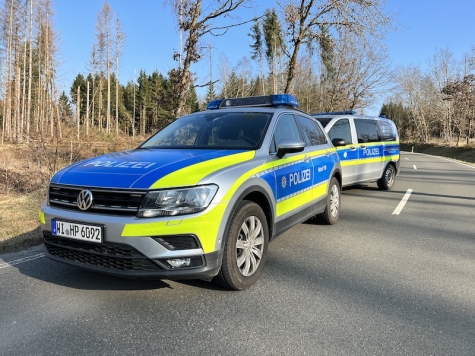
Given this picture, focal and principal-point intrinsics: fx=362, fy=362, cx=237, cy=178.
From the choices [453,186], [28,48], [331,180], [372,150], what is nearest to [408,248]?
[331,180]

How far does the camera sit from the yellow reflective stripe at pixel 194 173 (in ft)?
9.71

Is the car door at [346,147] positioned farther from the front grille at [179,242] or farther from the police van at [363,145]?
the front grille at [179,242]

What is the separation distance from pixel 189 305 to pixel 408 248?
3247mm

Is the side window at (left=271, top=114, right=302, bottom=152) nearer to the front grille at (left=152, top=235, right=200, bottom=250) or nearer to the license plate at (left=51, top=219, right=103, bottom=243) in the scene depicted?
the front grille at (left=152, top=235, right=200, bottom=250)

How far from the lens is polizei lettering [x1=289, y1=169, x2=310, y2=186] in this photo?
173 inches

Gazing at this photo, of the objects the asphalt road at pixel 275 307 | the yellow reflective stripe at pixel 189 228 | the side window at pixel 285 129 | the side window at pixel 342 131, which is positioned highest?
the side window at pixel 342 131

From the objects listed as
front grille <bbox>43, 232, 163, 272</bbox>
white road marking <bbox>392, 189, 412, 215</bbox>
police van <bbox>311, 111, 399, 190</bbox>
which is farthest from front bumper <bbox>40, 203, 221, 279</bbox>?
police van <bbox>311, 111, 399, 190</bbox>

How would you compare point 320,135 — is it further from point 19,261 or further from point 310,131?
point 19,261

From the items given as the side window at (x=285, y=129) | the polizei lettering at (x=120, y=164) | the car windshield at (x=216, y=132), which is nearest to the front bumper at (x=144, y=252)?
the polizei lettering at (x=120, y=164)

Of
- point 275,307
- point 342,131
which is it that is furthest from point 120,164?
point 342,131

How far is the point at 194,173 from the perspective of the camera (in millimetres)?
3082

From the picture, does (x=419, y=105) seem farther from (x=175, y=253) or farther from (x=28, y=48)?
(x=175, y=253)

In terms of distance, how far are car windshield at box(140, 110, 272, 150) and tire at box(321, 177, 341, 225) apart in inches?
82.7

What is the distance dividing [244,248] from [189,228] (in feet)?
2.66
